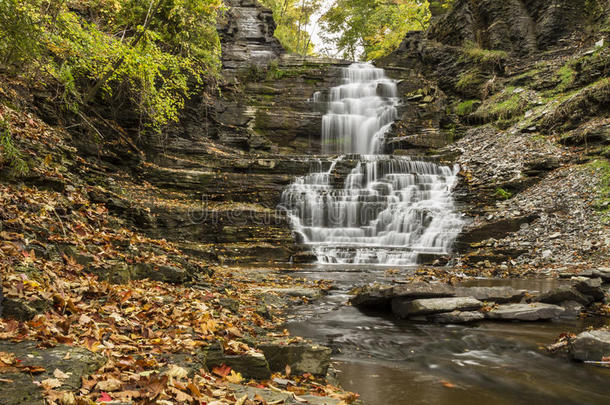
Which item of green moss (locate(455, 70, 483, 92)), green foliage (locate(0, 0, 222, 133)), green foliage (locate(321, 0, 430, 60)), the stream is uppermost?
green foliage (locate(321, 0, 430, 60))

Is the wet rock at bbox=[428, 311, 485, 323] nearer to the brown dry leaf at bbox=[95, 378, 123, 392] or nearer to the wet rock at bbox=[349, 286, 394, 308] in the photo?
the wet rock at bbox=[349, 286, 394, 308]

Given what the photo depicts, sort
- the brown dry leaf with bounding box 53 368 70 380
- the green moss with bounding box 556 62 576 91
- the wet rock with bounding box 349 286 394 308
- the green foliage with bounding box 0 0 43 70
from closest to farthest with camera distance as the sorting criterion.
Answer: the brown dry leaf with bounding box 53 368 70 380 → the green foliage with bounding box 0 0 43 70 → the wet rock with bounding box 349 286 394 308 → the green moss with bounding box 556 62 576 91

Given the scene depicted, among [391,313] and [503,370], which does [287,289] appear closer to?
[391,313]

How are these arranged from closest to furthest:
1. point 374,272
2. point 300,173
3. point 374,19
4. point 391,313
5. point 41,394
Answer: point 41,394
point 391,313
point 374,272
point 300,173
point 374,19

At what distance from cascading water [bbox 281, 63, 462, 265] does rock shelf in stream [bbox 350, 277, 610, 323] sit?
17.5 feet

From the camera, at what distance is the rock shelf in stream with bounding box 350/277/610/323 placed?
6.19m

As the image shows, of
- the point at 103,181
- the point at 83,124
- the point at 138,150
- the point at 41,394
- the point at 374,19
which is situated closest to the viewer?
the point at 41,394

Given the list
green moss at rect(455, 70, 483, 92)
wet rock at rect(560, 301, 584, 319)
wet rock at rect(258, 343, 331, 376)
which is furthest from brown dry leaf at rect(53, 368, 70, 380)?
green moss at rect(455, 70, 483, 92)

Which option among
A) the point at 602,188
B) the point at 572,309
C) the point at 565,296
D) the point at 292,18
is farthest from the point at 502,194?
the point at 292,18

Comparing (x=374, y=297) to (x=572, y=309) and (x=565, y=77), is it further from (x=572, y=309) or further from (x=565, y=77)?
(x=565, y=77)

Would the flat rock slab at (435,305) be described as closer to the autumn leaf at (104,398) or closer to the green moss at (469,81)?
the autumn leaf at (104,398)

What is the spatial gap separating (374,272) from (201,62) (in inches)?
532

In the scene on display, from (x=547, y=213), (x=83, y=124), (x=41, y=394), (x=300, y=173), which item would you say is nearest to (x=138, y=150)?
(x=83, y=124)

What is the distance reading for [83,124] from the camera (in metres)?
12.2
